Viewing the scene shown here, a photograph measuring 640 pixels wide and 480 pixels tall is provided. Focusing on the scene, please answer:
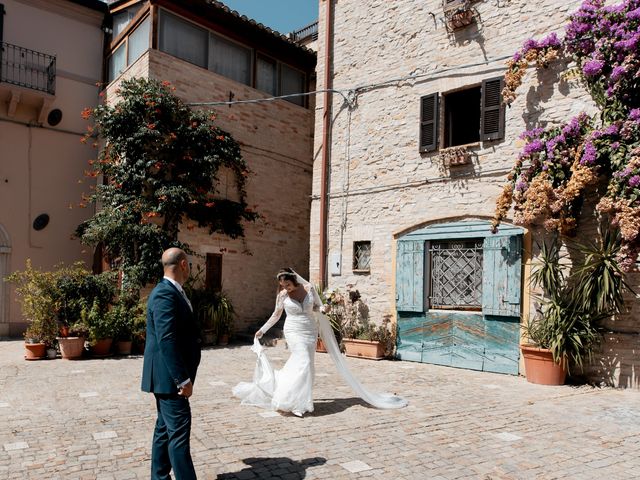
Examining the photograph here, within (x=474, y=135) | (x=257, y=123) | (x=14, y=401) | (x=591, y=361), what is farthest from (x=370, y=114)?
(x=14, y=401)

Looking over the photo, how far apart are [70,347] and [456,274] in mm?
7095

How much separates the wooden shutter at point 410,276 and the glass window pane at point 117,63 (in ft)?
29.2

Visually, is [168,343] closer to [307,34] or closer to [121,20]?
[121,20]

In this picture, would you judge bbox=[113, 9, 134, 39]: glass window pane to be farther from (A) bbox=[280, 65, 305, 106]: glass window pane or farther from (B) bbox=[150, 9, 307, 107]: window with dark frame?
(A) bbox=[280, 65, 305, 106]: glass window pane

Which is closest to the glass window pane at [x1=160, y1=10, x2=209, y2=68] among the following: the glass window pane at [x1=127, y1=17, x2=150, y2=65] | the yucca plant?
the glass window pane at [x1=127, y1=17, x2=150, y2=65]

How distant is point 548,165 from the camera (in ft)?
26.0

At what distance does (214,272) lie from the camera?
13000mm

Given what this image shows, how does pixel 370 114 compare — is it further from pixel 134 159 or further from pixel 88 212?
pixel 88 212

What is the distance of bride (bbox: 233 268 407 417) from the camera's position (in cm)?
604

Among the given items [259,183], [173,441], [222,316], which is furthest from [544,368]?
[259,183]

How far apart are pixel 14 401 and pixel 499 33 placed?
9277 millimetres

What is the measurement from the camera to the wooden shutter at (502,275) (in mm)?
8461

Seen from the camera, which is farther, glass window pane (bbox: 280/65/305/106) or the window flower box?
glass window pane (bbox: 280/65/305/106)

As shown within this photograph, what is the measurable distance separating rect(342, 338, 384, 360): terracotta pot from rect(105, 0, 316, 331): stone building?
3.82 meters
